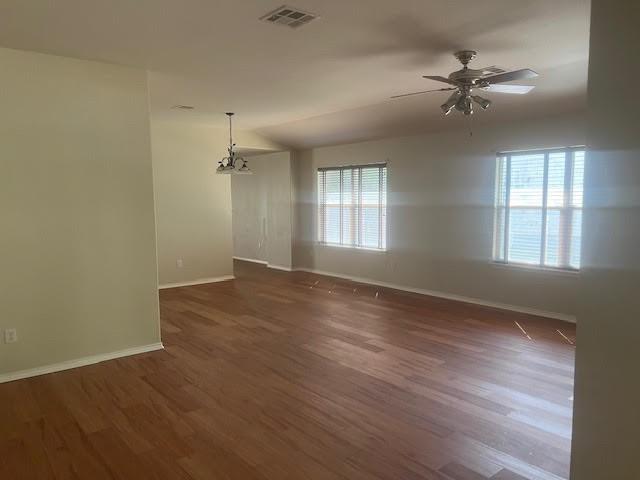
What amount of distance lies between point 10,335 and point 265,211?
260 inches

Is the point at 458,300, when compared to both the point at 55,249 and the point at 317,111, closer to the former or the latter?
the point at 317,111

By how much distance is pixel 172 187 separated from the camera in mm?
7457

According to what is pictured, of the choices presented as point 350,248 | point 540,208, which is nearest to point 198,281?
point 350,248

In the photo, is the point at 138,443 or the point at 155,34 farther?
the point at 155,34

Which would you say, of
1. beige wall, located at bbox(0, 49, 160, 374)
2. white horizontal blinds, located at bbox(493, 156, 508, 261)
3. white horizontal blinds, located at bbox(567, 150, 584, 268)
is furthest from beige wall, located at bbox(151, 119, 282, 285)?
white horizontal blinds, located at bbox(567, 150, 584, 268)

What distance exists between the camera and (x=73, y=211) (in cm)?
388

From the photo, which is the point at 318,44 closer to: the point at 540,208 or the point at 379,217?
the point at 540,208

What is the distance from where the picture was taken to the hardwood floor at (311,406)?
2467 millimetres

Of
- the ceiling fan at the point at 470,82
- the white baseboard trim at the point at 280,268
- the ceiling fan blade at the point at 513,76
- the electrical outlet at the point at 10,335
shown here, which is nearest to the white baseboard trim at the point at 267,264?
the white baseboard trim at the point at 280,268

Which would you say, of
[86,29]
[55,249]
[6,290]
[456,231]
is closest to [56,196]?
[55,249]

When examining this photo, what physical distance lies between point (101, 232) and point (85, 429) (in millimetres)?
1828

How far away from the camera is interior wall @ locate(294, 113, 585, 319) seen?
548cm

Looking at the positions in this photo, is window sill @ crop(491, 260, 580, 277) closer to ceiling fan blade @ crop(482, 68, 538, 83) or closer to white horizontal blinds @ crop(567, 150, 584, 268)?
white horizontal blinds @ crop(567, 150, 584, 268)

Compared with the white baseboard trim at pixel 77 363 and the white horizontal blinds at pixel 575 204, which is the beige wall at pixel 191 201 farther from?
the white horizontal blinds at pixel 575 204
